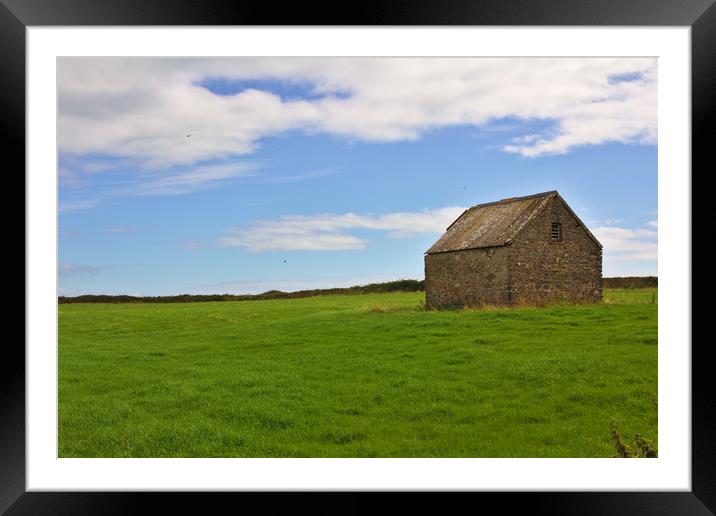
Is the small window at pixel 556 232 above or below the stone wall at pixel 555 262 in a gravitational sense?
above

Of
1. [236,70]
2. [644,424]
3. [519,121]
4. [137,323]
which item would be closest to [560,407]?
[644,424]

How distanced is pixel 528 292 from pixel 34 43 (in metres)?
15.3

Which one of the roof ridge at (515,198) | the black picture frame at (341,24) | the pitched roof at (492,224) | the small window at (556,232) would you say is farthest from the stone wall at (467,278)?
the black picture frame at (341,24)

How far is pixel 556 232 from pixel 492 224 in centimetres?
214

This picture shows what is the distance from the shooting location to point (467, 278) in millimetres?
18000

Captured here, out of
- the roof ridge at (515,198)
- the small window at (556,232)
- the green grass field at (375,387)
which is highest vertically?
the roof ridge at (515,198)

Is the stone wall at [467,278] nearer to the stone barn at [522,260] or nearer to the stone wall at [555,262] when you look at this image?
the stone barn at [522,260]

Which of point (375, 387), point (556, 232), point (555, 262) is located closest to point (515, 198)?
point (556, 232)

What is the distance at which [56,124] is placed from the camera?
143 inches

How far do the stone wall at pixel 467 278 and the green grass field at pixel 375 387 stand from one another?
5.45ft

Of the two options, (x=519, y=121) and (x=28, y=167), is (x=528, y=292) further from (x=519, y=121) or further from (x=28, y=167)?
(x=28, y=167)

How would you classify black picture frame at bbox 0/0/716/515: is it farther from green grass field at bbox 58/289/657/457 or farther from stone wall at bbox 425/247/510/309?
stone wall at bbox 425/247/510/309

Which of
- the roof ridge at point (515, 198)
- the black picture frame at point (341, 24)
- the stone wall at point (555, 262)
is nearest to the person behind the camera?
the black picture frame at point (341, 24)

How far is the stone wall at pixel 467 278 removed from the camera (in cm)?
1683
